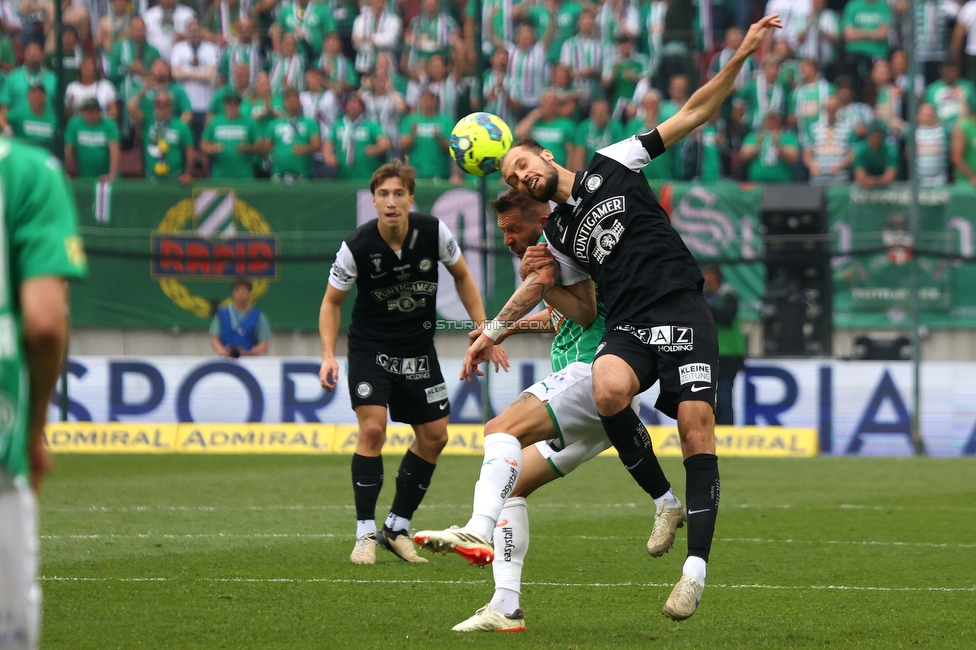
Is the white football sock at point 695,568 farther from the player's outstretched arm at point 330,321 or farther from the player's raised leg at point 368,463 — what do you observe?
the player's outstretched arm at point 330,321

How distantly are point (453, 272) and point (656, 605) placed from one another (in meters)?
3.04

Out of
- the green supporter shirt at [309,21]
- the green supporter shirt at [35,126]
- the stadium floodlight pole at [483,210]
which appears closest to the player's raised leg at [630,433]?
the stadium floodlight pole at [483,210]

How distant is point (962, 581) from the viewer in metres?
7.44

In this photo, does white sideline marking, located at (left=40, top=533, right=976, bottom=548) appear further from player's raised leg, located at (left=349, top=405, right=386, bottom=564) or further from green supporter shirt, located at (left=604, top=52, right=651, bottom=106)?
green supporter shirt, located at (left=604, top=52, right=651, bottom=106)

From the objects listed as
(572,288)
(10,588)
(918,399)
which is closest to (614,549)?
(572,288)

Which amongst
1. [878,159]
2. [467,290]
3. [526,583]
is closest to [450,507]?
[467,290]

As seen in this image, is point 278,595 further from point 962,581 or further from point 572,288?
point 962,581

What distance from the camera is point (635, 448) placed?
6.38m

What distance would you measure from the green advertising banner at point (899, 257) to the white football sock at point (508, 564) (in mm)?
10380

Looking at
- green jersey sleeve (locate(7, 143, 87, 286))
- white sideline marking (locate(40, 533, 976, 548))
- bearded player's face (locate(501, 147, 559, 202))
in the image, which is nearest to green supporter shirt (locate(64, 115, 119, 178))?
white sideline marking (locate(40, 533, 976, 548))

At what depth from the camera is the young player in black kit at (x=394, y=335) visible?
8.64 metres

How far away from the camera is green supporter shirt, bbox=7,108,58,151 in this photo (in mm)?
17328

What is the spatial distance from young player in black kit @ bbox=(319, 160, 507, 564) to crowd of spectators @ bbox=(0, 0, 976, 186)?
8.21 m

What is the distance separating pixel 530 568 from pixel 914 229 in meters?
9.47
